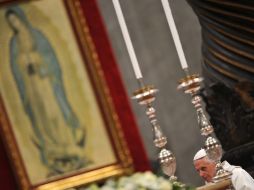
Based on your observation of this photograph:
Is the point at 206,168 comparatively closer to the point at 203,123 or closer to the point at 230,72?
→ the point at 230,72

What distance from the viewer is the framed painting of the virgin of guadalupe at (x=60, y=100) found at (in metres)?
4.72

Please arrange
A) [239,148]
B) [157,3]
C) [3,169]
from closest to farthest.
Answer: [3,169] → [239,148] → [157,3]

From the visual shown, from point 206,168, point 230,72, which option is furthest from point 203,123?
point 230,72

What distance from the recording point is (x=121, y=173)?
4.69 metres

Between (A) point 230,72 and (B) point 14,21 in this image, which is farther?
(A) point 230,72

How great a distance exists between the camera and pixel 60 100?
4.76 meters

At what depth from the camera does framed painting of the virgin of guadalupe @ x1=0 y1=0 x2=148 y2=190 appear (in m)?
4.72

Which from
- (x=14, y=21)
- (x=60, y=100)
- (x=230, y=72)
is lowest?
(x=230, y=72)

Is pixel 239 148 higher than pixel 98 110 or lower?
lower

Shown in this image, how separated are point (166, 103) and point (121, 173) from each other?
6.52 metres

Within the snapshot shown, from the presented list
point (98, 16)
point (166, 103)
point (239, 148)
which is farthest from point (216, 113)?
point (98, 16)

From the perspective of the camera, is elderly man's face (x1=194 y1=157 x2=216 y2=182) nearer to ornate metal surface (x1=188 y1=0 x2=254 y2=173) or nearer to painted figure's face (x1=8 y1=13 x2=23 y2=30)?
ornate metal surface (x1=188 y1=0 x2=254 y2=173)

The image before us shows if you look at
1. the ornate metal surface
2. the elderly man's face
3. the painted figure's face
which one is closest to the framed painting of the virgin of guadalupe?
the painted figure's face

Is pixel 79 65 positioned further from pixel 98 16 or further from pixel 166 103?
pixel 166 103
